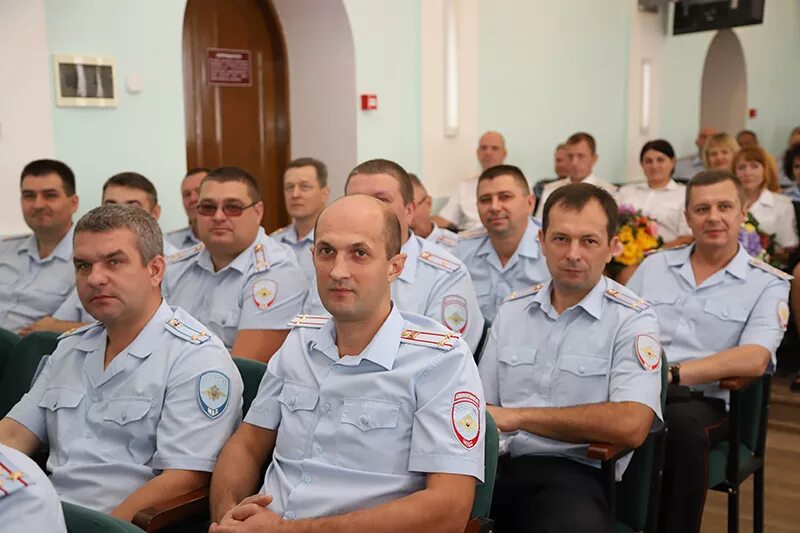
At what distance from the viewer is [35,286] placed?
12.0 ft

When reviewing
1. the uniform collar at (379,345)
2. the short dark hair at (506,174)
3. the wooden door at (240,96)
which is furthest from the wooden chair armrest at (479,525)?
the wooden door at (240,96)

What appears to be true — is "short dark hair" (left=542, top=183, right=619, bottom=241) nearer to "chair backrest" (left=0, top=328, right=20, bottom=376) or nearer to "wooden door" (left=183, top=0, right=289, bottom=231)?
"chair backrest" (left=0, top=328, right=20, bottom=376)

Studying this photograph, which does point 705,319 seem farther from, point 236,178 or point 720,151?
point 720,151

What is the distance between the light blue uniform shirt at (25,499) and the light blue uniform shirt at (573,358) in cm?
143

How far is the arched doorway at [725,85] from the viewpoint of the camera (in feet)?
36.0

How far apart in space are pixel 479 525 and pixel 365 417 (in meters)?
0.33

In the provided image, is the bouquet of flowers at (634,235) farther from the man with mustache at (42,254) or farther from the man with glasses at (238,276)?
the man with mustache at (42,254)

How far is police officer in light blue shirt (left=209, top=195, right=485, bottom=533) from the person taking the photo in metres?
1.71

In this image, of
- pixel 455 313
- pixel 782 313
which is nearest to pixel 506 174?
pixel 455 313

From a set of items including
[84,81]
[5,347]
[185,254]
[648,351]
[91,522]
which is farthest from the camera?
[84,81]

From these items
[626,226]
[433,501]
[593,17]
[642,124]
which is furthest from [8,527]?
[642,124]

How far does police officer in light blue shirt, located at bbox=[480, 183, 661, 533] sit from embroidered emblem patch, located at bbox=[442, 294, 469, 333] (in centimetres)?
28

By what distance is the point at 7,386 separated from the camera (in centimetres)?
263

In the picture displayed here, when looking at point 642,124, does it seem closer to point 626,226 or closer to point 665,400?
point 626,226
